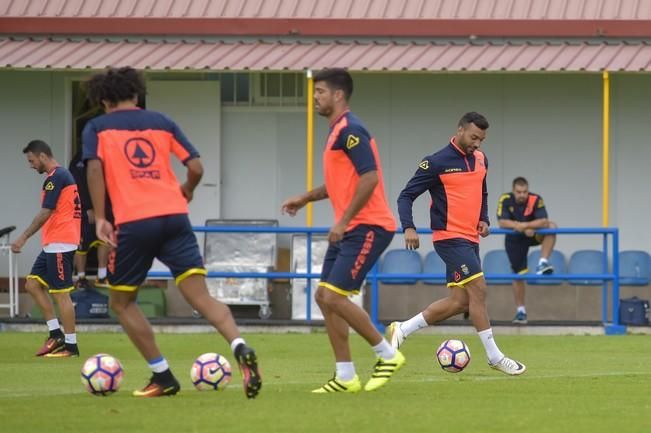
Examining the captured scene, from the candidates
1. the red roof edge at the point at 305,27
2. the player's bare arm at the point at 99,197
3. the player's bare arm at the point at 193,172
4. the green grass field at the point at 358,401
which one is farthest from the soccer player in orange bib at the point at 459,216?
the red roof edge at the point at 305,27

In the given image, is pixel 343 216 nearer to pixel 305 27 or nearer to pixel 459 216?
pixel 459 216

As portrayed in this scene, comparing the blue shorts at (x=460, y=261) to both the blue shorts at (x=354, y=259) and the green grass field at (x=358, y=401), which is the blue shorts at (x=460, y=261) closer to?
the green grass field at (x=358, y=401)

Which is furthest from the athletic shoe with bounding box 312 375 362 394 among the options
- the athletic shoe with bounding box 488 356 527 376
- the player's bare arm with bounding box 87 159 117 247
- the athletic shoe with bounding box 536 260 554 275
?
the athletic shoe with bounding box 536 260 554 275

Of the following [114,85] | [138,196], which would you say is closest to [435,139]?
[114,85]

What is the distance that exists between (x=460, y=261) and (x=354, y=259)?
9.05 ft

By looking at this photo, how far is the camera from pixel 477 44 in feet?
67.9

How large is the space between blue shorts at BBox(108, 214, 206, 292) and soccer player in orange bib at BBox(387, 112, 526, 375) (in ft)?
10.7

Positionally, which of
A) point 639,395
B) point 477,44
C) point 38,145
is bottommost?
point 639,395

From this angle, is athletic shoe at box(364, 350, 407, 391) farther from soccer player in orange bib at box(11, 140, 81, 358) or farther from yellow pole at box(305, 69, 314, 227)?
yellow pole at box(305, 69, 314, 227)

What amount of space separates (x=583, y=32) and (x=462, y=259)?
889cm

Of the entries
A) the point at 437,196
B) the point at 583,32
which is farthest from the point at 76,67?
the point at 437,196

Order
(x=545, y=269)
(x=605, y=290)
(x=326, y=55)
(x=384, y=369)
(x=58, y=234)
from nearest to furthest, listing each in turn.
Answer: (x=384, y=369)
(x=58, y=234)
(x=605, y=290)
(x=545, y=269)
(x=326, y=55)

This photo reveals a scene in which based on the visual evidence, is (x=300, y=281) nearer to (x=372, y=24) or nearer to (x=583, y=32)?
(x=372, y=24)

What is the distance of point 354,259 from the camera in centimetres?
1002
